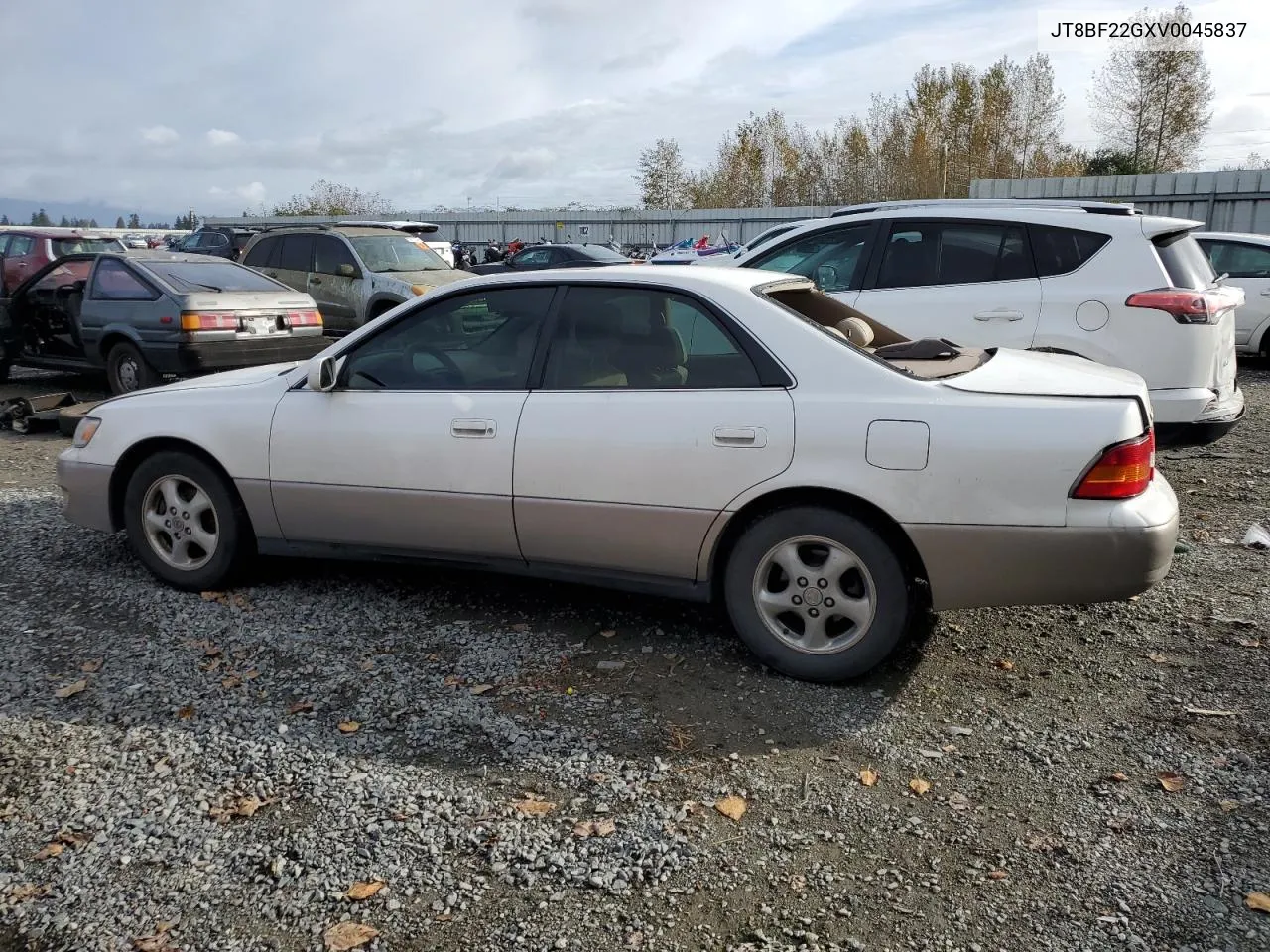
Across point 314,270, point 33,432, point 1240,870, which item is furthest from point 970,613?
point 314,270

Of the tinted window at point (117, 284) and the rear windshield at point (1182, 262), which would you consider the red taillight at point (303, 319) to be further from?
the rear windshield at point (1182, 262)

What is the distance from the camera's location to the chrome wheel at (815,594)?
3.93 m

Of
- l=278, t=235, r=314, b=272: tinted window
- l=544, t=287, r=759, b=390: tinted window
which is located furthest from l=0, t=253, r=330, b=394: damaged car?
l=544, t=287, r=759, b=390: tinted window

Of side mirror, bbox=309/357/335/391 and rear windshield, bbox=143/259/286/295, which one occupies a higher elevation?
rear windshield, bbox=143/259/286/295

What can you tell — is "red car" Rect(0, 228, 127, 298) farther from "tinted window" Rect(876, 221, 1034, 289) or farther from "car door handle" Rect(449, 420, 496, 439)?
"car door handle" Rect(449, 420, 496, 439)

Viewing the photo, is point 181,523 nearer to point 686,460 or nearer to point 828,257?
point 686,460

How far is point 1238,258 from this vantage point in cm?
1316

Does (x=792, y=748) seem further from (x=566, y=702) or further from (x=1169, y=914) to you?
(x=1169, y=914)

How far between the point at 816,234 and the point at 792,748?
5.14 meters

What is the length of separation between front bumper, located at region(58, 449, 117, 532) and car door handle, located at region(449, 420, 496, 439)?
201 centimetres

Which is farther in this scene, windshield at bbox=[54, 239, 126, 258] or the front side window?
windshield at bbox=[54, 239, 126, 258]

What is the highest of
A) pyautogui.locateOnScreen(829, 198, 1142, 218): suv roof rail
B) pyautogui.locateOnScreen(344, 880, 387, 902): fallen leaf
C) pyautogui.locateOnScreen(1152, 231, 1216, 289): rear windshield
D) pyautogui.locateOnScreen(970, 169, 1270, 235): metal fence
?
pyautogui.locateOnScreen(970, 169, 1270, 235): metal fence

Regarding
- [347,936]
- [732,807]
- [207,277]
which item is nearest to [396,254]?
[207,277]

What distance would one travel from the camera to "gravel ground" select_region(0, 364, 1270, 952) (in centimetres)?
277
